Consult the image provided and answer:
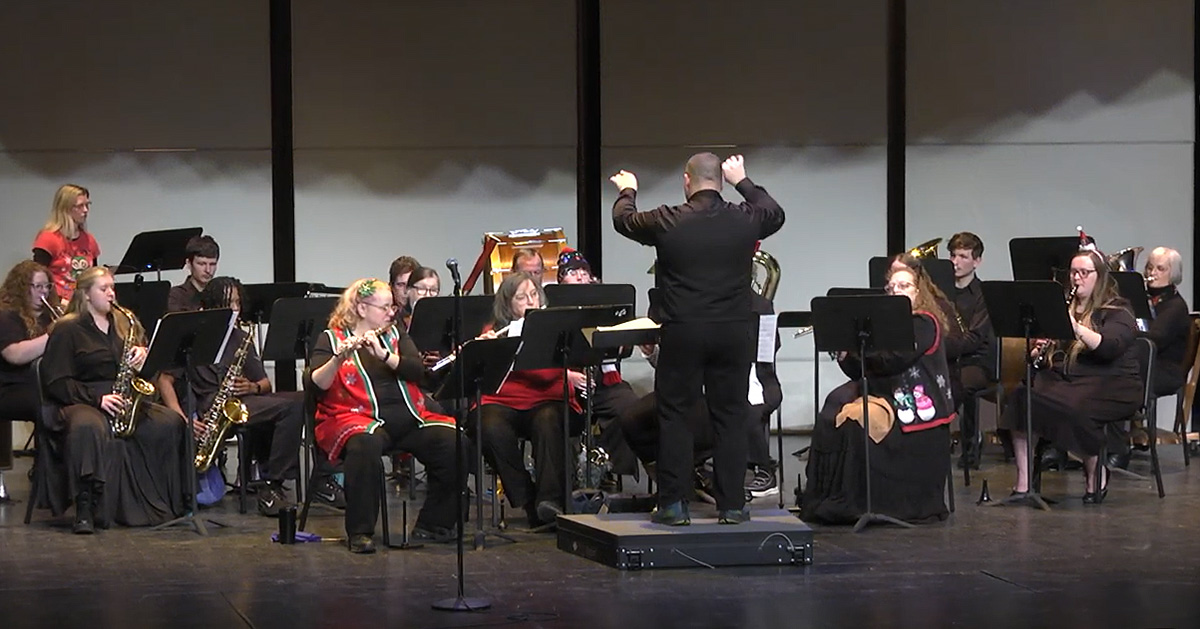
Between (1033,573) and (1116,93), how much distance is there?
6019mm

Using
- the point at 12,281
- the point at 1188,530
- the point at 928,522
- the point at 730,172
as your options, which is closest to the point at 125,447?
the point at 12,281

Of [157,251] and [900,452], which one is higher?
[157,251]

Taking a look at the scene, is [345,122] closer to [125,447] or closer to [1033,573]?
[125,447]

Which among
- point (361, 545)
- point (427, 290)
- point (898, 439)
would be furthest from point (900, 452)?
point (427, 290)

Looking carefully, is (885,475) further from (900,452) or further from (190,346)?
(190,346)

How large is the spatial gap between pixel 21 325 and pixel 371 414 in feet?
7.11

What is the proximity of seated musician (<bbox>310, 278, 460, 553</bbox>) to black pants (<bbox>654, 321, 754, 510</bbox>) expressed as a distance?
102cm

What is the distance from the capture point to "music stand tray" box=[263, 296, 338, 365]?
789cm

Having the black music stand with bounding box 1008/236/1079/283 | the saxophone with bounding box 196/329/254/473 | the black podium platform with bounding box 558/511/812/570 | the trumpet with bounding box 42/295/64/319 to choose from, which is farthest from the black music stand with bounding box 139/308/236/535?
the black music stand with bounding box 1008/236/1079/283

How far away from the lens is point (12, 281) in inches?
331

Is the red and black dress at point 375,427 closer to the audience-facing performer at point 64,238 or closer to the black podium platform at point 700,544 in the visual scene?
the black podium platform at point 700,544

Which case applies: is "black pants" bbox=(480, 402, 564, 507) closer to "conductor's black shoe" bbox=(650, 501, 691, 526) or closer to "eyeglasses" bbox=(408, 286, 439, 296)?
"conductor's black shoe" bbox=(650, 501, 691, 526)

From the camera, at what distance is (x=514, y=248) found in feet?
33.6

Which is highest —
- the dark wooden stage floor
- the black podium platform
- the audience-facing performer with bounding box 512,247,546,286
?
the audience-facing performer with bounding box 512,247,546,286
